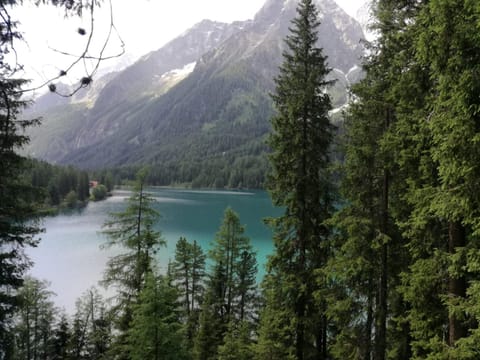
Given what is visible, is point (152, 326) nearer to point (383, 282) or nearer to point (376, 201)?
point (383, 282)

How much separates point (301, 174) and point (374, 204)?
248 cm

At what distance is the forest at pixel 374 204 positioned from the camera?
4812 mm

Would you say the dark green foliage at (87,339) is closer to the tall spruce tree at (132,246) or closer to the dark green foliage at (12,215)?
the tall spruce tree at (132,246)

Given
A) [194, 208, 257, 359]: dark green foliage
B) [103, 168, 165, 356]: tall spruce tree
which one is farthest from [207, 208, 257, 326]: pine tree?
[103, 168, 165, 356]: tall spruce tree

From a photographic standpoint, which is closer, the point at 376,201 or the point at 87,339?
the point at 376,201

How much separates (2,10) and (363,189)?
7976 mm

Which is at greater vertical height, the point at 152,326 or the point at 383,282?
the point at 383,282

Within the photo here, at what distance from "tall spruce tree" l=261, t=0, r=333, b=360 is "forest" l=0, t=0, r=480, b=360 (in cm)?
4

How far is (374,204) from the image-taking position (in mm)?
8461

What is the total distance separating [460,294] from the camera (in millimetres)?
5312

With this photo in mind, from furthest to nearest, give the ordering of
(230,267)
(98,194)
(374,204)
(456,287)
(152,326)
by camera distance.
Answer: (98,194), (230,267), (152,326), (374,204), (456,287)

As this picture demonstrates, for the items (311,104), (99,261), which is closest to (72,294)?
(99,261)

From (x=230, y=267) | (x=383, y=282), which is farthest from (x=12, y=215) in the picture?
(x=230, y=267)

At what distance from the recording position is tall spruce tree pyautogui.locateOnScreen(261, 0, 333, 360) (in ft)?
33.8
